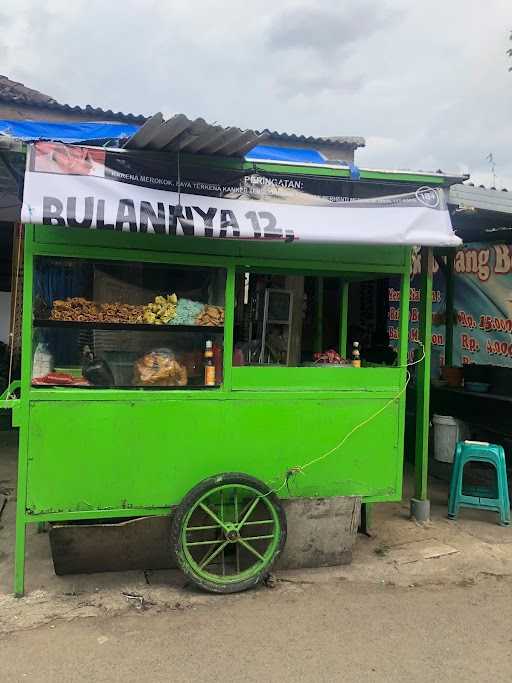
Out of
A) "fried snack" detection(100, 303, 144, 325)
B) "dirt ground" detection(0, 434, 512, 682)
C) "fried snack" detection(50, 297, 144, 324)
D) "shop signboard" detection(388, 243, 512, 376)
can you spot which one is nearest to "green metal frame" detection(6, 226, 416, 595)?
"fried snack" detection(50, 297, 144, 324)

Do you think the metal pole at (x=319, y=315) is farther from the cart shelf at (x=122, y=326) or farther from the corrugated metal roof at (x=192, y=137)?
the corrugated metal roof at (x=192, y=137)

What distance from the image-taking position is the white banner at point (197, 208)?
3383mm

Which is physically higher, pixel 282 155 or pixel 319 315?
pixel 282 155

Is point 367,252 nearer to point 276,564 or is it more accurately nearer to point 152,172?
point 152,172

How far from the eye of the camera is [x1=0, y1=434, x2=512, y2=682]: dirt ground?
2.93m

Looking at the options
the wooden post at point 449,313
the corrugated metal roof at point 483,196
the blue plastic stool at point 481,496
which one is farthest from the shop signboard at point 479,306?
the blue plastic stool at point 481,496

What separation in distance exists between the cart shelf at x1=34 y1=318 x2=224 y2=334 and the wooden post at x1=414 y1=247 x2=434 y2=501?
1.87 m

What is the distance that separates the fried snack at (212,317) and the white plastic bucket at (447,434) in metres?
3.92

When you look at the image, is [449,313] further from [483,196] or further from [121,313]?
[121,313]

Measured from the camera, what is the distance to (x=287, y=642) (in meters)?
3.18

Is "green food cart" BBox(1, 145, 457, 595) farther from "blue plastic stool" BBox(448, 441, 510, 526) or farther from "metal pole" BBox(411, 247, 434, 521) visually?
"blue plastic stool" BBox(448, 441, 510, 526)

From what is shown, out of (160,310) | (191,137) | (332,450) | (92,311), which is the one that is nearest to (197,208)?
(191,137)

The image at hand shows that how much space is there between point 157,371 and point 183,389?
0.21 m

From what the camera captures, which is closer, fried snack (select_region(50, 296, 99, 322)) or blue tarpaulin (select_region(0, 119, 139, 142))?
fried snack (select_region(50, 296, 99, 322))
